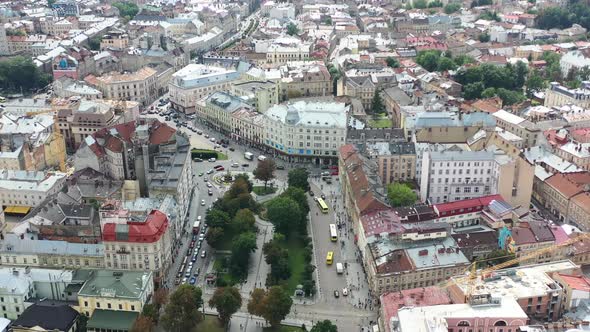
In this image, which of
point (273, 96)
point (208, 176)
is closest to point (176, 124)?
point (273, 96)

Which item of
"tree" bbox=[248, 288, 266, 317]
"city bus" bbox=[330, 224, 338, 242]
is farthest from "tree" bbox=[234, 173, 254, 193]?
"tree" bbox=[248, 288, 266, 317]

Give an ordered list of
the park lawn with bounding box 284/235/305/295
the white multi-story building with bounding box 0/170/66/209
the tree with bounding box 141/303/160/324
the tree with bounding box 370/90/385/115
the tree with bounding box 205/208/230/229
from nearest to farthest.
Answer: the tree with bounding box 141/303/160/324
the park lawn with bounding box 284/235/305/295
the tree with bounding box 205/208/230/229
the white multi-story building with bounding box 0/170/66/209
the tree with bounding box 370/90/385/115

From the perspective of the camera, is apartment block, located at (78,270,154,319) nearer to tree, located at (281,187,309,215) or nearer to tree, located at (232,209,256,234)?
tree, located at (232,209,256,234)

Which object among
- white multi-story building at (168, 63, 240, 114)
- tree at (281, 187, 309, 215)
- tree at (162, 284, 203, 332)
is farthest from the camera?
white multi-story building at (168, 63, 240, 114)

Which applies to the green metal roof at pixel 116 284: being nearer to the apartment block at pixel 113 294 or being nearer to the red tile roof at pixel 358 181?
the apartment block at pixel 113 294

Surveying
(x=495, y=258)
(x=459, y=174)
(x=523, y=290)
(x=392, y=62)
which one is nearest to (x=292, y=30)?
(x=392, y=62)

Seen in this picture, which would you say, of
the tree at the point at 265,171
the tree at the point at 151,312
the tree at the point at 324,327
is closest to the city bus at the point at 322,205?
the tree at the point at 265,171
